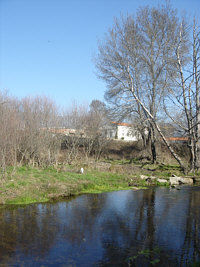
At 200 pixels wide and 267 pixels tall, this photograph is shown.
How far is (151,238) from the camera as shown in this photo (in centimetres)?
730

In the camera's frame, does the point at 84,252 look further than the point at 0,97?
No

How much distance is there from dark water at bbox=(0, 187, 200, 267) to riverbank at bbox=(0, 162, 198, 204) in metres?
0.86

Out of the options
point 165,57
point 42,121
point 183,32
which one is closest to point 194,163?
point 165,57

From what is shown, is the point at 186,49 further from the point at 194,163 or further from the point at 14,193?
the point at 14,193

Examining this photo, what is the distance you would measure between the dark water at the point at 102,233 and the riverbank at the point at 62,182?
0.86 metres

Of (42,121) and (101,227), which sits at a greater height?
(42,121)

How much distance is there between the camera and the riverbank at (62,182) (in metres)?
10.6

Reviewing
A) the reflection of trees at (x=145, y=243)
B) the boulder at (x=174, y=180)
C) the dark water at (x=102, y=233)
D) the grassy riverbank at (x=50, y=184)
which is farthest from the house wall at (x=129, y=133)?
the reflection of trees at (x=145, y=243)

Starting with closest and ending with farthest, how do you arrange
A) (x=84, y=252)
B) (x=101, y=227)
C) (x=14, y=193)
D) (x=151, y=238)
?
(x=84, y=252) → (x=151, y=238) → (x=101, y=227) → (x=14, y=193)

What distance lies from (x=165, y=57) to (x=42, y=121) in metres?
9.66

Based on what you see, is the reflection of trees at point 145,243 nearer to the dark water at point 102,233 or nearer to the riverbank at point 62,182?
the dark water at point 102,233

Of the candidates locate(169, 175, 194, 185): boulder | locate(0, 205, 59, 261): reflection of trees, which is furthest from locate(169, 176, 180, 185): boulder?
locate(0, 205, 59, 261): reflection of trees

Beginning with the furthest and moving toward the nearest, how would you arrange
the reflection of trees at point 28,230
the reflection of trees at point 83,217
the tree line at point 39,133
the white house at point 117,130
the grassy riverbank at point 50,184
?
the white house at point 117,130 < the tree line at point 39,133 < the grassy riverbank at point 50,184 < the reflection of trees at point 83,217 < the reflection of trees at point 28,230

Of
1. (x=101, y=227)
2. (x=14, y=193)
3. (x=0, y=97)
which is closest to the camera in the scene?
(x=101, y=227)
